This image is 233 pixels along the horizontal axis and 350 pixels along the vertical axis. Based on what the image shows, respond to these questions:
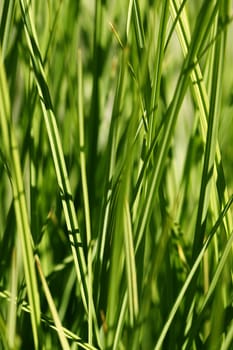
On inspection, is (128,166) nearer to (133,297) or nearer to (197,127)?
(133,297)

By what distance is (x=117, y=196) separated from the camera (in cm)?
46

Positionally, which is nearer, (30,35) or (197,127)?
(30,35)

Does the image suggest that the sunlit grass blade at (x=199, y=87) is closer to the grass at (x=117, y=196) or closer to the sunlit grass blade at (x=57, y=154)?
the grass at (x=117, y=196)

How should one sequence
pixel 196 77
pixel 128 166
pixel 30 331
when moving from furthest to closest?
pixel 30 331 < pixel 196 77 < pixel 128 166

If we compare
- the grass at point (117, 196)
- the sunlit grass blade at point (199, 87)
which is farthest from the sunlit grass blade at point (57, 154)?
the sunlit grass blade at point (199, 87)

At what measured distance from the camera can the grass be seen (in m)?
0.41

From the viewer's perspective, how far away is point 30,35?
1.64ft

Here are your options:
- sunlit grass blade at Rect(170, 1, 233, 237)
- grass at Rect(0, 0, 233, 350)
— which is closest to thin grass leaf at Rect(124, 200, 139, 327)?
grass at Rect(0, 0, 233, 350)

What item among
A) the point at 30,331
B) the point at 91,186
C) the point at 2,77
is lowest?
the point at 30,331

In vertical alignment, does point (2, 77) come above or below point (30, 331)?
above

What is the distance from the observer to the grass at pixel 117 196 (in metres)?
0.41

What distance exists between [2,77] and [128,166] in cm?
9

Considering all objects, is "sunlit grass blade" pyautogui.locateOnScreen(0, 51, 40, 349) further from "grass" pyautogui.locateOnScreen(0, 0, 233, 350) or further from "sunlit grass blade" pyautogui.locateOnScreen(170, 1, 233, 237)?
"sunlit grass blade" pyautogui.locateOnScreen(170, 1, 233, 237)

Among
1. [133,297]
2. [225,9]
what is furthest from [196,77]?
[133,297]
